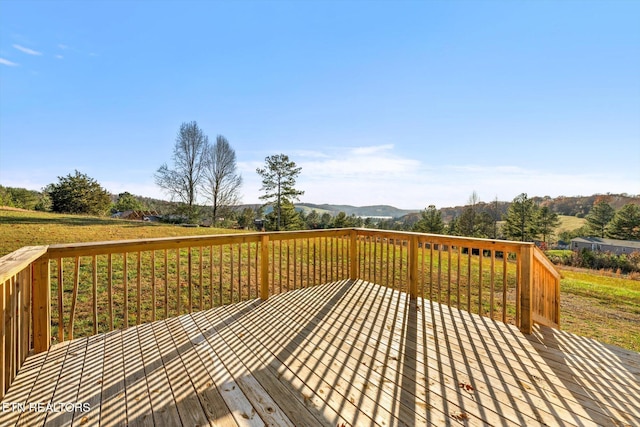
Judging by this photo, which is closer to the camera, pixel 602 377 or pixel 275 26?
pixel 602 377

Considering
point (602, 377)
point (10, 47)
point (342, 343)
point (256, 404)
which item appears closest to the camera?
point (256, 404)

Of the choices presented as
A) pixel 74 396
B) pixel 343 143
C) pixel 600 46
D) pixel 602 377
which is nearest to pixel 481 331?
pixel 602 377

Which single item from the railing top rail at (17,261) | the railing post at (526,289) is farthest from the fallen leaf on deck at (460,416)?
the railing top rail at (17,261)

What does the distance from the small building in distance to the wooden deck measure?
35.7 meters

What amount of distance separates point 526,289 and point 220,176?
1915 cm

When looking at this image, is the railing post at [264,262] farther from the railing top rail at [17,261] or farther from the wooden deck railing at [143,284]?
the railing top rail at [17,261]

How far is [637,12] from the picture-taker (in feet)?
16.4

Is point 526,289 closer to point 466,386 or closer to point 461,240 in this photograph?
point 461,240

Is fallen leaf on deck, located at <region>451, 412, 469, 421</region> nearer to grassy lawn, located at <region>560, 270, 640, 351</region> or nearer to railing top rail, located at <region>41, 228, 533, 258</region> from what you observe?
railing top rail, located at <region>41, 228, 533, 258</region>

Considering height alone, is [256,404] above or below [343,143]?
below

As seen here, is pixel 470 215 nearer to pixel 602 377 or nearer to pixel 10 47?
pixel 602 377

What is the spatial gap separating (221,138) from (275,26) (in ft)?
43.5

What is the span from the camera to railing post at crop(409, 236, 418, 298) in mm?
3996

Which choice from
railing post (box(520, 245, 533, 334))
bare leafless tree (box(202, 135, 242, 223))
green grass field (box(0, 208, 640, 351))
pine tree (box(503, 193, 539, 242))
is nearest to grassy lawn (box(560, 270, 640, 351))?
green grass field (box(0, 208, 640, 351))
